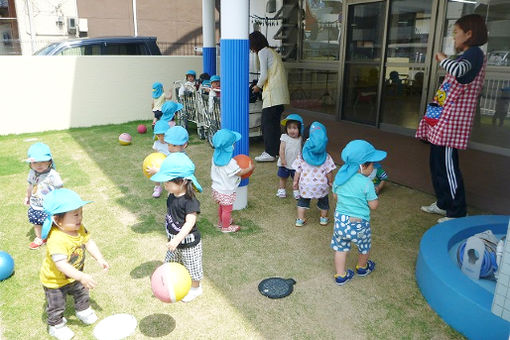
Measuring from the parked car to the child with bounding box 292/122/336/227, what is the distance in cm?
774

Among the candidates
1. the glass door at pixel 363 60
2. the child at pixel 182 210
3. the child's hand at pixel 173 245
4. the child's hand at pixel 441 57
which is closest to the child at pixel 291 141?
the child's hand at pixel 441 57

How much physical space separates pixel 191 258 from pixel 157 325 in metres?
0.53

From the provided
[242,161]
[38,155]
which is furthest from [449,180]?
[38,155]

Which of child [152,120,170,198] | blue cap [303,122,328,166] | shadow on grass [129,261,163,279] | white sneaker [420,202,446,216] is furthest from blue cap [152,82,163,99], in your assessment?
white sneaker [420,202,446,216]

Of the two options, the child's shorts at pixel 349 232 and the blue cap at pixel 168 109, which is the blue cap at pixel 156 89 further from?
the child's shorts at pixel 349 232

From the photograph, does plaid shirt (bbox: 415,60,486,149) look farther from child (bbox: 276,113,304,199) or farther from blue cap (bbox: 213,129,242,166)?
blue cap (bbox: 213,129,242,166)

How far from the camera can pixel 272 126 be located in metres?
6.89

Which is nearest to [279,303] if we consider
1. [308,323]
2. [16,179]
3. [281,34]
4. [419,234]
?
[308,323]

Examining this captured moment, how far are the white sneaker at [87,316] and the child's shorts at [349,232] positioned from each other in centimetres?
197

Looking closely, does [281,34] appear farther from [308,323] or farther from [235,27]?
[308,323]

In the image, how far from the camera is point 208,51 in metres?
10.1

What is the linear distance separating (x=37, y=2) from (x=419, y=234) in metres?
17.9

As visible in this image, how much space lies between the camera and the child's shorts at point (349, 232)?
334 cm

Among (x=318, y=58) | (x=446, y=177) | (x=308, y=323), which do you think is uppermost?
(x=318, y=58)
